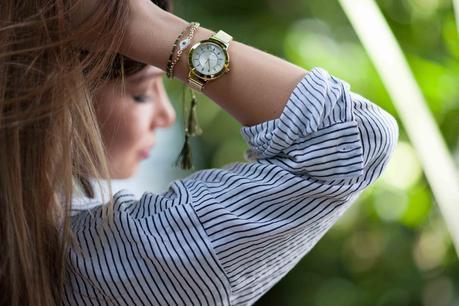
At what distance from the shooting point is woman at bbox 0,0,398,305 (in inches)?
24.1

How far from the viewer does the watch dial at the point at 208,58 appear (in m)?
0.64

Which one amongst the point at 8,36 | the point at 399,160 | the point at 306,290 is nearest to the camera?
the point at 8,36

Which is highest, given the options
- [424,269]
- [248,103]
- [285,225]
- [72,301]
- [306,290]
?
[248,103]

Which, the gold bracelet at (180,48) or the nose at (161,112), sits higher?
the gold bracelet at (180,48)

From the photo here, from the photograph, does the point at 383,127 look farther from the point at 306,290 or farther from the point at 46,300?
the point at 306,290

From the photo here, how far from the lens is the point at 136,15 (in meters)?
0.64

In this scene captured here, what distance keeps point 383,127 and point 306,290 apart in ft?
4.25

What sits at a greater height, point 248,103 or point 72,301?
point 248,103

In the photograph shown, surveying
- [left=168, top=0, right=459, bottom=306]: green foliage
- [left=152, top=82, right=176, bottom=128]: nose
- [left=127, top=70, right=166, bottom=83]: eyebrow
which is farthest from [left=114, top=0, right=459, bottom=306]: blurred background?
[left=127, top=70, right=166, bottom=83]: eyebrow

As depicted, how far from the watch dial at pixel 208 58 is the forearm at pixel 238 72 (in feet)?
0.03

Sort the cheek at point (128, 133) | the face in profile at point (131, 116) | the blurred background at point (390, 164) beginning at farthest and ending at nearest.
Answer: the blurred background at point (390, 164) → the cheek at point (128, 133) → the face in profile at point (131, 116)

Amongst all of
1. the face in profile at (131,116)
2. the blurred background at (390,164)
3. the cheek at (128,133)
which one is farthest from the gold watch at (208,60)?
the blurred background at (390,164)

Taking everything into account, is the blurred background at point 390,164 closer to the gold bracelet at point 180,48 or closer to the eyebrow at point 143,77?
the eyebrow at point 143,77

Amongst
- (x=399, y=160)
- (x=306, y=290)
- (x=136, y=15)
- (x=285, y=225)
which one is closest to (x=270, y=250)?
(x=285, y=225)
